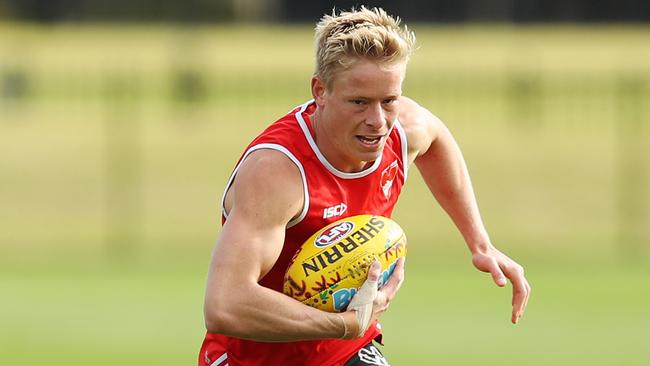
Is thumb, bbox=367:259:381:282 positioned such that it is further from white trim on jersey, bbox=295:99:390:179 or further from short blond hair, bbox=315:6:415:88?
short blond hair, bbox=315:6:415:88

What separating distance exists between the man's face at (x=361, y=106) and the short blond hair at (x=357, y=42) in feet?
0.11

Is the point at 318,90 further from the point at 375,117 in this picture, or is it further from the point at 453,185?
the point at 453,185

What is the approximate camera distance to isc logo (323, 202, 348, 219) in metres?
5.98

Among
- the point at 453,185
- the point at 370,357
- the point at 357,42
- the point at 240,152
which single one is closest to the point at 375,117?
the point at 357,42

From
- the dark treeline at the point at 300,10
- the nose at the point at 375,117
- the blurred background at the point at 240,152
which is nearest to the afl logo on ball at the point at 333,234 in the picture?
the nose at the point at 375,117

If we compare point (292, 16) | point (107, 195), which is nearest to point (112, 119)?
point (107, 195)

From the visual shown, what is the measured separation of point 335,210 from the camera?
601 cm

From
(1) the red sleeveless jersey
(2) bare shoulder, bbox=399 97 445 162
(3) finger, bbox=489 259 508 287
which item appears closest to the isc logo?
(1) the red sleeveless jersey

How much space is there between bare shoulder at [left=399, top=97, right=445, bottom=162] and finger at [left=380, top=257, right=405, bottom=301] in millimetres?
742

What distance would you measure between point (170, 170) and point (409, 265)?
22.1ft

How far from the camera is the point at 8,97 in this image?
29.2 metres

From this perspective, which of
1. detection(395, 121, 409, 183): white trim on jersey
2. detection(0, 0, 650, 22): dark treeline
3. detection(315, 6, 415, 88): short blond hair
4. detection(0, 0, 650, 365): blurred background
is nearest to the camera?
detection(315, 6, 415, 88): short blond hair

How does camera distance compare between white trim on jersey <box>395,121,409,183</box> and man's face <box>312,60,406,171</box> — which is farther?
white trim on jersey <box>395,121,409,183</box>

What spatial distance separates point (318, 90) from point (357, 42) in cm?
34
